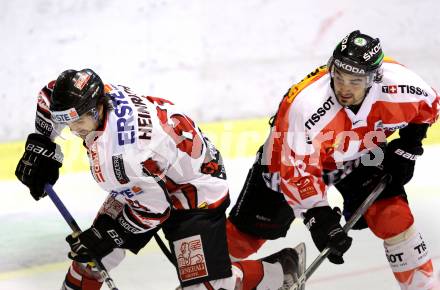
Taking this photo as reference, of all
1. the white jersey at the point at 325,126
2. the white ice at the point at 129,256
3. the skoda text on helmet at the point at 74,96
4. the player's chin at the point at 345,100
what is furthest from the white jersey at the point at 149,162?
the white ice at the point at 129,256

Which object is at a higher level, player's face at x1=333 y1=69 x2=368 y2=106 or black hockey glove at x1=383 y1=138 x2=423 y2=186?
player's face at x1=333 y1=69 x2=368 y2=106

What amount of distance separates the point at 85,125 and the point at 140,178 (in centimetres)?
28

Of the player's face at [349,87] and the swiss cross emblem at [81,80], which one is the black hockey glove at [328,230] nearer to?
the player's face at [349,87]

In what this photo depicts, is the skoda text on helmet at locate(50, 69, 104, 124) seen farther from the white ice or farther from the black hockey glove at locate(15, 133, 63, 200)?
the white ice

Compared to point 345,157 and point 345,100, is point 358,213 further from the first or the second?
point 345,100

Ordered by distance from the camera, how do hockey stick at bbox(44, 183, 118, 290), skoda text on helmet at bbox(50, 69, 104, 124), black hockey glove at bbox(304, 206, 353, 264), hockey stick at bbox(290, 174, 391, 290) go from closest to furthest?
skoda text on helmet at bbox(50, 69, 104, 124) < black hockey glove at bbox(304, 206, 353, 264) < hockey stick at bbox(44, 183, 118, 290) < hockey stick at bbox(290, 174, 391, 290)

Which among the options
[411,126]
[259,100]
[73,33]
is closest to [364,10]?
[259,100]

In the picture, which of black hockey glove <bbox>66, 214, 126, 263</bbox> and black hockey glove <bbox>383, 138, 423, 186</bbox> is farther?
black hockey glove <bbox>383, 138, 423, 186</bbox>

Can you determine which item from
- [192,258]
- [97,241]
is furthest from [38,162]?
[192,258]

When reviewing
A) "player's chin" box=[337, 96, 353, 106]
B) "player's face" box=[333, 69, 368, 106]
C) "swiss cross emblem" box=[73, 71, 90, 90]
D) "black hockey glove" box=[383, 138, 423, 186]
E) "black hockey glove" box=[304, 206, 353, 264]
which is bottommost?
"black hockey glove" box=[304, 206, 353, 264]

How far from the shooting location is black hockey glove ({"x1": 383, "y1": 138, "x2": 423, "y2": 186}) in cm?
379

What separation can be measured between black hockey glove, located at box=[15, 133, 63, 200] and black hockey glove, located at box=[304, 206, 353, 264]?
3.67 feet

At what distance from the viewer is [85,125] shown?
3215mm

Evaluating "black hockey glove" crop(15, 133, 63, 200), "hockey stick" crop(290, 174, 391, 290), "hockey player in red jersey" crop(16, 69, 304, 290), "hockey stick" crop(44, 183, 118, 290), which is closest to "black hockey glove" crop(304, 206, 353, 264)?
"hockey stick" crop(290, 174, 391, 290)
